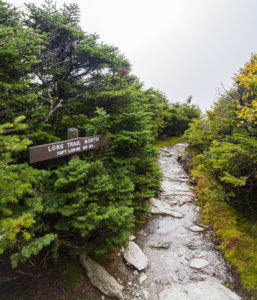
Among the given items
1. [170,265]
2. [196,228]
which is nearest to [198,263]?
[170,265]

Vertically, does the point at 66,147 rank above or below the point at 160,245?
above

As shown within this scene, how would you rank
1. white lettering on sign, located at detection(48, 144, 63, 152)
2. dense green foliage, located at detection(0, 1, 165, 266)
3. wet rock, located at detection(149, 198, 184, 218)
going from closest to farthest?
dense green foliage, located at detection(0, 1, 165, 266), white lettering on sign, located at detection(48, 144, 63, 152), wet rock, located at detection(149, 198, 184, 218)

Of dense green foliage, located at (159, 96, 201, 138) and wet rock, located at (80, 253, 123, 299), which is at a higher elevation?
dense green foliage, located at (159, 96, 201, 138)

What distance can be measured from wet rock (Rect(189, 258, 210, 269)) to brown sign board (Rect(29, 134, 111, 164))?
3.52 meters

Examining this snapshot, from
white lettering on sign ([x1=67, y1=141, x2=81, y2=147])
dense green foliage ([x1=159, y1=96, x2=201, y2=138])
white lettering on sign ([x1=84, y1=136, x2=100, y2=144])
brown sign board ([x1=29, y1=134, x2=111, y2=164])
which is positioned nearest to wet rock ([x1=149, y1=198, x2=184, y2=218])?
brown sign board ([x1=29, y1=134, x2=111, y2=164])

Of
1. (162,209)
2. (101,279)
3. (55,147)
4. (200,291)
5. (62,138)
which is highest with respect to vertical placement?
(62,138)

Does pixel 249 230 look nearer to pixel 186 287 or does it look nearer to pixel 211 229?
pixel 211 229

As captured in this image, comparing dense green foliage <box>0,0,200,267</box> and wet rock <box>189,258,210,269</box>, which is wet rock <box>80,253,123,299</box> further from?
wet rock <box>189,258,210,269</box>

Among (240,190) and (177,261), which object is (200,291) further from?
(240,190)

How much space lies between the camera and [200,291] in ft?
10.7

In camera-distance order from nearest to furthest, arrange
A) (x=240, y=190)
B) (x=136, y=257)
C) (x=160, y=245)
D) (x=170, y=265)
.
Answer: (x=170, y=265) → (x=136, y=257) → (x=160, y=245) → (x=240, y=190)

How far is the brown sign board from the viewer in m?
3.39

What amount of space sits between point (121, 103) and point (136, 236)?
4.13 m

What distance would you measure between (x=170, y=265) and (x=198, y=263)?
639 millimetres
